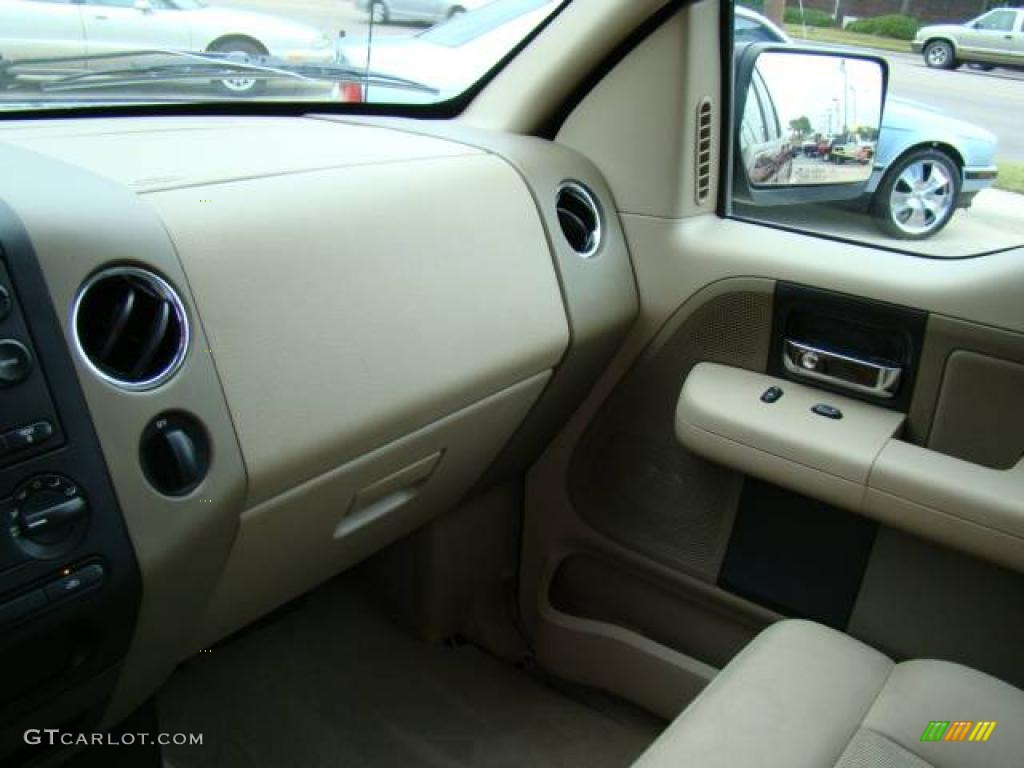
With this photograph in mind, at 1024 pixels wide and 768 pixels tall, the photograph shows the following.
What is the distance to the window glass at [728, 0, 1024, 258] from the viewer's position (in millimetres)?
1720

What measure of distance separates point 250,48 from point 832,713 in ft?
4.94

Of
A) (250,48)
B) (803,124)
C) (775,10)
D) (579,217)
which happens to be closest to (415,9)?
(250,48)

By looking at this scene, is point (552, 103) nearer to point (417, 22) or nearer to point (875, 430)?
point (417, 22)

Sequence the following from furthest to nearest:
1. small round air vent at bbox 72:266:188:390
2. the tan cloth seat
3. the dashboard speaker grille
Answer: the dashboard speaker grille → the tan cloth seat → small round air vent at bbox 72:266:188:390

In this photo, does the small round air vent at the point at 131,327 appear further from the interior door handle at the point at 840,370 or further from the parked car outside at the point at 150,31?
the interior door handle at the point at 840,370

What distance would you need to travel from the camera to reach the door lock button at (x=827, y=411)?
1.71 meters

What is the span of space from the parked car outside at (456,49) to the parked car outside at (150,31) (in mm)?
169

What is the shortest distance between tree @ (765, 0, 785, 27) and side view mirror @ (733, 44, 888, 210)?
0.18 feet

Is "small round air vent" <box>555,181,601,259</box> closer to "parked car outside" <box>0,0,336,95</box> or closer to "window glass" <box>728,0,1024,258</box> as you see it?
"window glass" <box>728,0,1024,258</box>

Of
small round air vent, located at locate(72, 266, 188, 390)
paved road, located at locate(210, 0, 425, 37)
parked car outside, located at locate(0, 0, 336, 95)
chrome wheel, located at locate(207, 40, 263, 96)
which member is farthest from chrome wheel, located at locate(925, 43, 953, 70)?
small round air vent, located at locate(72, 266, 188, 390)

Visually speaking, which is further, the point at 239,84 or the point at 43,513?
the point at 239,84

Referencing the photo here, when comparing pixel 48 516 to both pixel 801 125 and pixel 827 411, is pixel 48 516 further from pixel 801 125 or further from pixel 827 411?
pixel 801 125

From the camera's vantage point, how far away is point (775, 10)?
6.31 feet

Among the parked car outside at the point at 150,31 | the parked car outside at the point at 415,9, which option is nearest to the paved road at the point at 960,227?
the parked car outside at the point at 415,9
